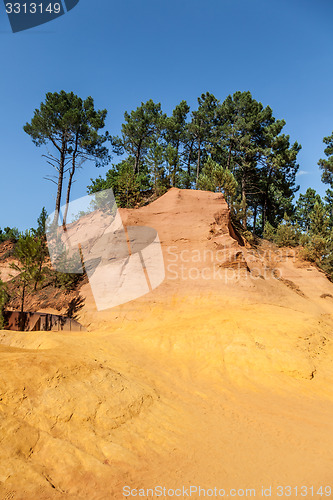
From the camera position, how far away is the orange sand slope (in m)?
3.54

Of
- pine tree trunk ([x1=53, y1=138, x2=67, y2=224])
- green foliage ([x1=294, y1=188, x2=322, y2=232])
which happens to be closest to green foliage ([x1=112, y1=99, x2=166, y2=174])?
pine tree trunk ([x1=53, y1=138, x2=67, y2=224])

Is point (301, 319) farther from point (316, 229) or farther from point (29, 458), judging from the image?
point (316, 229)

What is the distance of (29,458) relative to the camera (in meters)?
3.43

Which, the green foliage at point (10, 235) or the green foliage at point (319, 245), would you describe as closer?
the green foliage at point (319, 245)

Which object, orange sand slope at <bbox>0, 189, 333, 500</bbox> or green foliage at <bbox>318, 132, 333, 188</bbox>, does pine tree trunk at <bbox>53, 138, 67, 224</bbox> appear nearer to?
orange sand slope at <bbox>0, 189, 333, 500</bbox>

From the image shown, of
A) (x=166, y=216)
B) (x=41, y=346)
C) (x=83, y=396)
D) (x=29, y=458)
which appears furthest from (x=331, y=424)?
(x=166, y=216)

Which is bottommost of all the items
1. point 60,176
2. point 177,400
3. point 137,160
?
point 177,400

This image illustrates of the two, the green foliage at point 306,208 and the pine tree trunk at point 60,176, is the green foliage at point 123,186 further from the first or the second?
Result: the green foliage at point 306,208

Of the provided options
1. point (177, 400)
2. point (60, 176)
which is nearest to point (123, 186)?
point (60, 176)

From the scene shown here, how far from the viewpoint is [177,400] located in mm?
5906

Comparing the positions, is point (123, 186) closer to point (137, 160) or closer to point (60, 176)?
point (60, 176)

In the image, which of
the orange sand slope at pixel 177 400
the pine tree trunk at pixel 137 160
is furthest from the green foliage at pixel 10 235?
the orange sand slope at pixel 177 400

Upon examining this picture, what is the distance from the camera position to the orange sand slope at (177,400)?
11.6 ft

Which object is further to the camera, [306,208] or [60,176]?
[306,208]
